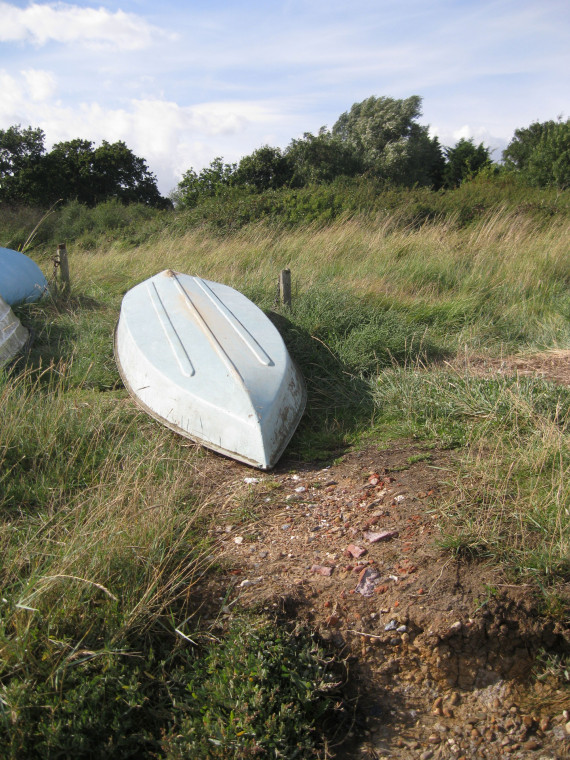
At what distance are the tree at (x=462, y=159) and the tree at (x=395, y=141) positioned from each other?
1.93 ft

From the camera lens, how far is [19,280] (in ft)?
23.0

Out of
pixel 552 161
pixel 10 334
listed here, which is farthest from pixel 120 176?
pixel 10 334

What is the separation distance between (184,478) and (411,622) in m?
1.47

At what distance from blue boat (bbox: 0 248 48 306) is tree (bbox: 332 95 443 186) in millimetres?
17664

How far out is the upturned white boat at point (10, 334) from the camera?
5375mm

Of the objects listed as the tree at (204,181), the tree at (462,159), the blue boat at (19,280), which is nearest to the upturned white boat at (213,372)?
the blue boat at (19,280)

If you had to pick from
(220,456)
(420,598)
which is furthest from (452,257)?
(420,598)

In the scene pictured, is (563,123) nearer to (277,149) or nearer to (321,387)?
(277,149)

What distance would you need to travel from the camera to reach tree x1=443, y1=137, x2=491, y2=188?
26078 millimetres

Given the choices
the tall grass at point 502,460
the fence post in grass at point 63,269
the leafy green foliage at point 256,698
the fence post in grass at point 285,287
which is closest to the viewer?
the leafy green foliage at point 256,698

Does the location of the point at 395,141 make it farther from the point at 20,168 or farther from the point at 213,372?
the point at 213,372

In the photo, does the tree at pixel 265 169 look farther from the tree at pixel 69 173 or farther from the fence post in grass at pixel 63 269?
the fence post in grass at pixel 63 269

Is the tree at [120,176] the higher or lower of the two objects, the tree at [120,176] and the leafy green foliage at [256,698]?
the higher

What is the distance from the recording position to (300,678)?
6.91 ft
